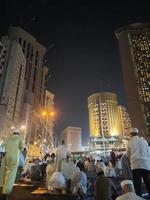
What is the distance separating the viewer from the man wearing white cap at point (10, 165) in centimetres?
589

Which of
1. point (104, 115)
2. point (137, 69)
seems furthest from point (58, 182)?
point (104, 115)

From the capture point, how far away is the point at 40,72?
84875 millimetres

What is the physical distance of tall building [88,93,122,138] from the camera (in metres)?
135

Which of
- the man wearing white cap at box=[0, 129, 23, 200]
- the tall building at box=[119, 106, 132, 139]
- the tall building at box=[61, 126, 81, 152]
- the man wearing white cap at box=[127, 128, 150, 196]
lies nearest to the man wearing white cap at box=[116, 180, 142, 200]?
the man wearing white cap at box=[127, 128, 150, 196]

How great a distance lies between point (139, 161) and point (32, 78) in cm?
7713

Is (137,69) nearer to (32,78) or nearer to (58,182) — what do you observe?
(32,78)

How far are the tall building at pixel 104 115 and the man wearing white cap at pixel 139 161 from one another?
12656cm

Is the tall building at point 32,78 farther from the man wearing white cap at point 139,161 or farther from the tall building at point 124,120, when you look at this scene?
the tall building at point 124,120

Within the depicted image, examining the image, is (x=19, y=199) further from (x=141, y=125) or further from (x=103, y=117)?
(x=103, y=117)

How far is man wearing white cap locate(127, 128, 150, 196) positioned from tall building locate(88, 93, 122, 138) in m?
127

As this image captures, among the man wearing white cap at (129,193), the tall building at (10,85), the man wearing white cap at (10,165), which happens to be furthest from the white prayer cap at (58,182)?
the tall building at (10,85)

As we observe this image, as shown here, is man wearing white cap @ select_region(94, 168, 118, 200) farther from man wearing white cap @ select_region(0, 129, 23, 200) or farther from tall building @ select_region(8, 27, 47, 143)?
tall building @ select_region(8, 27, 47, 143)

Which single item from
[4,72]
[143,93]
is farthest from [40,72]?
[143,93]

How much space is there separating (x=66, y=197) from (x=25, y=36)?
8290 centimetres
